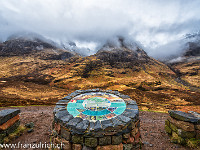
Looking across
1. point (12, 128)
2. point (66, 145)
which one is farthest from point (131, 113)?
point (12, 128)

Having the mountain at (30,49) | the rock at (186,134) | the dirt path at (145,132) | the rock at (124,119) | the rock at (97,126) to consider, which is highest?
the mountain at (30,49)

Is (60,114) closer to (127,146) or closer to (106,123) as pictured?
(106,123)

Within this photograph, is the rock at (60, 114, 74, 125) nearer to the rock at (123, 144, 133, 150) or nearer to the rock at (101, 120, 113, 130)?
the rock at (101, 120, 113, 130)

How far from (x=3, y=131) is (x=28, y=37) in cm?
6803

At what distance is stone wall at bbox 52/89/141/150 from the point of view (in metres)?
3.27

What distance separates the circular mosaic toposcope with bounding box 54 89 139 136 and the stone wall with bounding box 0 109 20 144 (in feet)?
8.01

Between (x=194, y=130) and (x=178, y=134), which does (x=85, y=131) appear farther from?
(x=194, y=130)

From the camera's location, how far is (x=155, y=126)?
21.7 feet

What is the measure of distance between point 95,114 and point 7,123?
438 centimetres

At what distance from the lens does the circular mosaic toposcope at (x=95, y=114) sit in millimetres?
3354

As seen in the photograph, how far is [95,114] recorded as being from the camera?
416 cm

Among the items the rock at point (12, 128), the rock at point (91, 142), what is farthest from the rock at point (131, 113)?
the rock at point (12, 128)

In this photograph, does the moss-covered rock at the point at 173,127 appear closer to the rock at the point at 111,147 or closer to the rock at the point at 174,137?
the rock at the point at 174,137

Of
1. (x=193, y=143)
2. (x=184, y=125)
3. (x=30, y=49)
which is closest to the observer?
(x=193, y=143)
